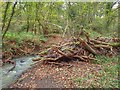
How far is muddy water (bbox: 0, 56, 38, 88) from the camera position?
5855 mm

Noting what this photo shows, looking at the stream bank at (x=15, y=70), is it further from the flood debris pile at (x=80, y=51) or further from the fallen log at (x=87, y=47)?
the fallen log at (x=87, y=47)

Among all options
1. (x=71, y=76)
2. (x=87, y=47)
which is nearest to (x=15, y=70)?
Result: (x=71, y=76)

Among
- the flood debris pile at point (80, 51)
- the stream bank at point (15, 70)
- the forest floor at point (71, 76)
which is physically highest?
the flood debris pile at point (80, 51)

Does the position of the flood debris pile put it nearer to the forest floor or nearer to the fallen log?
the fallen log

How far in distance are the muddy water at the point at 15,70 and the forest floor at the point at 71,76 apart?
26 cm

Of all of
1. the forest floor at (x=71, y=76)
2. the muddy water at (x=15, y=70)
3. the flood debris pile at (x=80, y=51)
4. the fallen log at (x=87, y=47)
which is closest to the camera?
the forest floor at (x=71, y=76)

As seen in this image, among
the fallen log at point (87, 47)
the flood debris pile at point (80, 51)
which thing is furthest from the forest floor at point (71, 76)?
the fallen log at point (87, 47)

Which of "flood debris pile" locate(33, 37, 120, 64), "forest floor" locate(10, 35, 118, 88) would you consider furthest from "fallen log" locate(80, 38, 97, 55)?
"forest floor" locate(10, 35, 118, 88)

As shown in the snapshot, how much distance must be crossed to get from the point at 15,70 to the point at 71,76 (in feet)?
7.92

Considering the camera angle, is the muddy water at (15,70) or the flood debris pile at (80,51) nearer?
the muddy water at (15,70)

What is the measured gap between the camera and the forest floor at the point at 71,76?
506 cm

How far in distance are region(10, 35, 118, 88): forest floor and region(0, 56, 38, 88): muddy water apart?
263 mm

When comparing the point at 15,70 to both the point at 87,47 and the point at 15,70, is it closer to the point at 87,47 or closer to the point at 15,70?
the point at 15,70

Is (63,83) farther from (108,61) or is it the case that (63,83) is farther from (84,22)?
(84,22)
